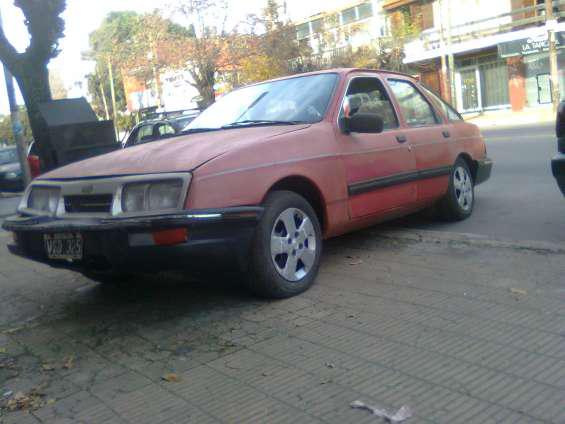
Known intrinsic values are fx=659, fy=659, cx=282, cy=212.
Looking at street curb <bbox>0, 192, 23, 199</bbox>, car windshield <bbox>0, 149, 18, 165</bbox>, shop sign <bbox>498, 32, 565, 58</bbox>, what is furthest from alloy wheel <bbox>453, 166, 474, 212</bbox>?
shop sign <bbox>498, 32, 565, 58</bbox>

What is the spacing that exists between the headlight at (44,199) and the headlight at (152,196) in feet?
2.36

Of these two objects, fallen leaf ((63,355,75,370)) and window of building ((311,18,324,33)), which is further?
window of building ((311,18,324,33))

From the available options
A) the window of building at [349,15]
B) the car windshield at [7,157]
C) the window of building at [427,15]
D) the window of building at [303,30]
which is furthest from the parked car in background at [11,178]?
the window of building at [427,15]

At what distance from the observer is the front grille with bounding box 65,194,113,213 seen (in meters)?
4.10

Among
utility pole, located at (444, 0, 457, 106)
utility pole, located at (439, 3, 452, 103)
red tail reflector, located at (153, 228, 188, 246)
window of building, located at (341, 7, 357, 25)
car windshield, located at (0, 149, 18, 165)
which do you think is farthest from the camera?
window of building, located at (341, 7, 357, 25)

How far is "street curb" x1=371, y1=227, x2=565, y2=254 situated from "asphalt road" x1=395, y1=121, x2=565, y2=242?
13.1 inches

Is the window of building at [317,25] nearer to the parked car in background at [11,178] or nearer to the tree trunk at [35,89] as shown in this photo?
the parked car in background at [11,178]

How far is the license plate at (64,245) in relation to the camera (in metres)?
4.05

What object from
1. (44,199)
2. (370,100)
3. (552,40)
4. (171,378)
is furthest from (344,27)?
(171,378)

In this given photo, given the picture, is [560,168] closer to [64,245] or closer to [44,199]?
[64,245]

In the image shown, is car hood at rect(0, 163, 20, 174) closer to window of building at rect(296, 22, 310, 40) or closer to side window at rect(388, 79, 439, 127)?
side window at rect(388, 79, 439, 127)

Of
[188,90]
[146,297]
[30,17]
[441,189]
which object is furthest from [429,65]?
[146,297]

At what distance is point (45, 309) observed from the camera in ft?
16.1

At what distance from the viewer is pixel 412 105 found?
20.8 feet
